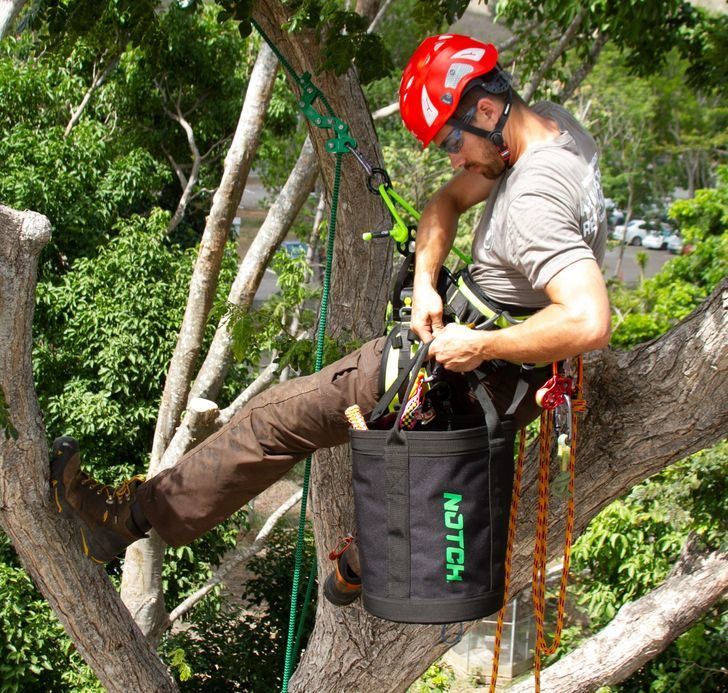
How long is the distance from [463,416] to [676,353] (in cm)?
67

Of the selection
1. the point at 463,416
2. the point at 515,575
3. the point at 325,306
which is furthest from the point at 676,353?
the point at 325,306

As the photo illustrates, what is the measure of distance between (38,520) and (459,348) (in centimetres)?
143

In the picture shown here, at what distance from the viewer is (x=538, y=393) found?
2.48m

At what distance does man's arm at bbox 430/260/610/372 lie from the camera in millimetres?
2164

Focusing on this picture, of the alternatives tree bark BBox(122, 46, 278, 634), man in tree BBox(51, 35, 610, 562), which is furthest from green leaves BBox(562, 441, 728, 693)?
man in tree BBox(51, 35, 610, 562)

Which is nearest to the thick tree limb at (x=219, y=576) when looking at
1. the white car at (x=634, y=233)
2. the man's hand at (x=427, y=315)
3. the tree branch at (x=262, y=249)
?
the tree branch at (x=262, y=249)

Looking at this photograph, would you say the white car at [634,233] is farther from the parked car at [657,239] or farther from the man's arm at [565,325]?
the man's arm at [565,325]

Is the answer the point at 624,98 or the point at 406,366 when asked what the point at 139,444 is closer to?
the point at 406,366

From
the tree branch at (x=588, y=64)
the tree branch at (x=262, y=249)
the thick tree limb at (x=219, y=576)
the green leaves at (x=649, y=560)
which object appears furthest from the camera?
the tree branch at (x=588, y=64)

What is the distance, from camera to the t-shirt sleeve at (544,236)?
2.20 m

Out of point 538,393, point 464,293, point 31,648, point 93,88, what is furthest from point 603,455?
point 93,88

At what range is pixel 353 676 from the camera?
11.0ft

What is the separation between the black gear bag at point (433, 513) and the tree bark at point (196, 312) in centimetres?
383

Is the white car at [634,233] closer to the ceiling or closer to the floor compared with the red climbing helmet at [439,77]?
closer to the ceiling
